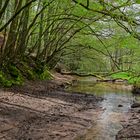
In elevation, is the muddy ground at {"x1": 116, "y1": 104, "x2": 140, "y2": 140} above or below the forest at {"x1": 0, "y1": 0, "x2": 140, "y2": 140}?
below

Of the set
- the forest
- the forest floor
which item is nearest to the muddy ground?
the forest

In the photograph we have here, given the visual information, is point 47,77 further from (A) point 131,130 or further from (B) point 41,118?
(A) point 131,130

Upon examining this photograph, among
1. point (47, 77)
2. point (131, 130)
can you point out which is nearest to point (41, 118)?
point (131, 130)

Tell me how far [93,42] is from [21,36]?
36.2ft

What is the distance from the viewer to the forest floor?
11.6m

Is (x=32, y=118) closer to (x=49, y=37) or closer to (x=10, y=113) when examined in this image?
(x=10, y=113)

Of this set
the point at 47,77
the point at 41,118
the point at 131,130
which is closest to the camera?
the point at 131,130

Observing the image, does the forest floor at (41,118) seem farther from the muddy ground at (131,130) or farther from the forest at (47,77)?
the muddy ground at (131,130)

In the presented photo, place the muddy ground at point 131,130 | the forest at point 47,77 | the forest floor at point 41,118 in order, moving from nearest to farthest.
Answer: the forest at point 47,77 < the forest floor at point 41,118 < the muddy ground at point 131,130

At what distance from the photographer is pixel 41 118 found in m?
14.2

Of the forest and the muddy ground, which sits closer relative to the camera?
the forest

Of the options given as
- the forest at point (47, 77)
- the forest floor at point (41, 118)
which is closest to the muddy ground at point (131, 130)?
the forest at point (47, 77)

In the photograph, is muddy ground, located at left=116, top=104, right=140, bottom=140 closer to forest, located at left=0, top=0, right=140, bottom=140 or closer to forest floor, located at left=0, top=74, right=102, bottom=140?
forest, located at left=0, top=0, right=140, bottom=140

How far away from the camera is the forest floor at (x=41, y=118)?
11.6 m
